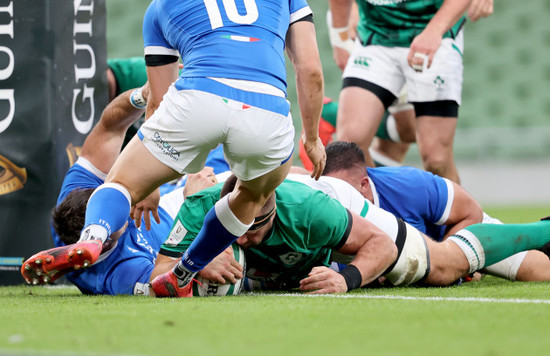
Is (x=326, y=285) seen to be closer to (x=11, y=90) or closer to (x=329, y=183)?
(x=329, y=183)

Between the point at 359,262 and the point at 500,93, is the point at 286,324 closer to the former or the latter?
the point at 359,262

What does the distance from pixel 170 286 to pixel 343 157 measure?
1257 millimetres

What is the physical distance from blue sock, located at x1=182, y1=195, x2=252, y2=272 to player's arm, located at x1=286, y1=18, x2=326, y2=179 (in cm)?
36

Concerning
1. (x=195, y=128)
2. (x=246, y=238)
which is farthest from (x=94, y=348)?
(x=246, y=238)

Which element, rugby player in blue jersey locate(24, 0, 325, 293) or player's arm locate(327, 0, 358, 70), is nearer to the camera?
rugby player in blue jersey locate(24, 0, 325, 293)

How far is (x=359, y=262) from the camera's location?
3.27 m

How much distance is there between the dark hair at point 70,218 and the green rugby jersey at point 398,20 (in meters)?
2.23

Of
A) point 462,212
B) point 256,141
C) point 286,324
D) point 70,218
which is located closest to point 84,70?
point 70,218

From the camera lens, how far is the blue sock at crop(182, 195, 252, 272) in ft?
9.64

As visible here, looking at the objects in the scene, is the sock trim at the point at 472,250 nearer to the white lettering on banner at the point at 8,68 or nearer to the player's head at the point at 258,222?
the player's head at the point at 258,222

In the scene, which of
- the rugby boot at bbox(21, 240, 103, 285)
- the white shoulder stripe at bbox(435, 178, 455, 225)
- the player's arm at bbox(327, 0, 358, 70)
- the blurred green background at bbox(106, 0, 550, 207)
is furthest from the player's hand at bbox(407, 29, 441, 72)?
the blurred green background at bbox(106, 0, 550, 207)

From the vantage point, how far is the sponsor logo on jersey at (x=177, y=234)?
3.22 m

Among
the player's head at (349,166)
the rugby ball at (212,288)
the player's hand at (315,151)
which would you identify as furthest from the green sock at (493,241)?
the rugby ball at (212,288)

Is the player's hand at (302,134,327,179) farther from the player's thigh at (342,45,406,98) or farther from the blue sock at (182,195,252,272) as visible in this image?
the player's thigh at (342,45,406,98)
